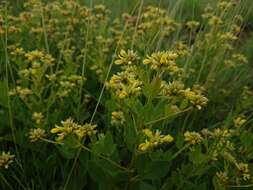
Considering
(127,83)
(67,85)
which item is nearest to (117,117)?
(127,83)

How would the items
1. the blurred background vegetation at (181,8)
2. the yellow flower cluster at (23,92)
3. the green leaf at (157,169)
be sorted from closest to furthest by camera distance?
the green leaf at (157,169)
the yellow flower cluster at (23,92)
the blurred background vegetation at (181,8)

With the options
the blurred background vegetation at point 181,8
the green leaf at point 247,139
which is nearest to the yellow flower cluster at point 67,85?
the green leaf at point 247,139

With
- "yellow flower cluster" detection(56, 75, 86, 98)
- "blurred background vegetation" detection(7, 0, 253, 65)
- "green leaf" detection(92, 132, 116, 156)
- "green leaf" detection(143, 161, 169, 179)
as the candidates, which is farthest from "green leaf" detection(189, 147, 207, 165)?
"blurred background vegetation" detection(7, 0, 253, 65)

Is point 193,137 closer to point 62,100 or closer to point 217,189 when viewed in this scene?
point 217,189

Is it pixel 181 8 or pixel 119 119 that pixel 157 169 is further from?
pixel 181 8

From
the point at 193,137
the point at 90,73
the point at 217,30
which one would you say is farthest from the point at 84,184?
the point at 217,30

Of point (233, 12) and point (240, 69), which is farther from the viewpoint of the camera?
point (240, 69)

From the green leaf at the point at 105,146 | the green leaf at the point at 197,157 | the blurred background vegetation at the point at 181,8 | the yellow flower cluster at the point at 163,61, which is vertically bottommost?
the blurred background vegetation at the point at 181,8

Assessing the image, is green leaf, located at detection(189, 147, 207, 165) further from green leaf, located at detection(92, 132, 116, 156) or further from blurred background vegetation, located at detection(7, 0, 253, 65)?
blurred background vegetation, located at detection(7, 0, 253, 65)

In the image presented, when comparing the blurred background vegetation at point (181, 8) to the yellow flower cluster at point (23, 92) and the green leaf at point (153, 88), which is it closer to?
the yellow flower cluster at point (23, 92)
